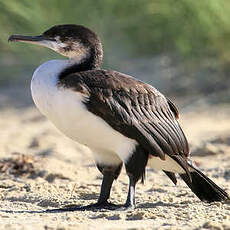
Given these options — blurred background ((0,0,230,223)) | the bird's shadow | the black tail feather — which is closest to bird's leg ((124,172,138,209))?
the bird's shadow

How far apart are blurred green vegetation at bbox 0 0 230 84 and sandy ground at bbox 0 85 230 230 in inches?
46.1

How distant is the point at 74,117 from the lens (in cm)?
483

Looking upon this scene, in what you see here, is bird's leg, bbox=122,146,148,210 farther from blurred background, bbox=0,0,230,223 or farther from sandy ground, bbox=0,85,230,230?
blurred background, bbox=0,0,230,223

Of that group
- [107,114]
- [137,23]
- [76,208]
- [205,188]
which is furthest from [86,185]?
[137,23]

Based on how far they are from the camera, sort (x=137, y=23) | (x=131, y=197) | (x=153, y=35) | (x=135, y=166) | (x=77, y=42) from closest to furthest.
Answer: (x=135, y=166) < (x=131, y=197) < (x=77, y=42) < (x=137, y=23) < (x=153, y=35)

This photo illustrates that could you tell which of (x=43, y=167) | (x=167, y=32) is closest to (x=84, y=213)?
(x=43, y=167)

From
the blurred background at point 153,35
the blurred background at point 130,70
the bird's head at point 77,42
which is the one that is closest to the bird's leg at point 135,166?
the bird's head at point 77,42

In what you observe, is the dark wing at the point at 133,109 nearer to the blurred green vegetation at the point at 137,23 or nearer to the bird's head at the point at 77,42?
the bird's head at the point at 77,42

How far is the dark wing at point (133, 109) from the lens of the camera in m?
4.87

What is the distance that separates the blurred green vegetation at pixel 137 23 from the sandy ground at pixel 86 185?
3.85 feet

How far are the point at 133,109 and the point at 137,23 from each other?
6584 millimetres

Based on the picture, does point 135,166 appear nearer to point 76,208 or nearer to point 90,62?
point 76,208

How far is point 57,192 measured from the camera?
6004 millimetres

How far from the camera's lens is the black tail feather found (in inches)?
214
